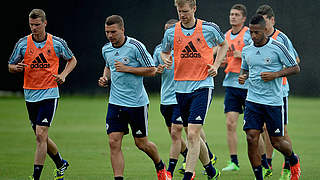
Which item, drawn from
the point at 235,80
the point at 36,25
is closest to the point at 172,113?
the point at 235,80

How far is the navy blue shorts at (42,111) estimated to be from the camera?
8.56 m

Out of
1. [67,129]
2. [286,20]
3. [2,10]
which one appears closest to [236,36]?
[67,129]

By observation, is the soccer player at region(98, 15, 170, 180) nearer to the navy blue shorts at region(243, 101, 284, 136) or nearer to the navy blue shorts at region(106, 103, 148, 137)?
the navy blue shorts at region(106, 103, 148, 137)

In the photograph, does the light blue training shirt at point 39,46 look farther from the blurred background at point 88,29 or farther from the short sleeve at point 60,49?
the blurred background at point 88,29

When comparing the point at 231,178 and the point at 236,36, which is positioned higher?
the point at 236,36

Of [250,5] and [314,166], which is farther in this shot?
[250,5]

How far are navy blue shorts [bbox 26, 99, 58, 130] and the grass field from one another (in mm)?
1039

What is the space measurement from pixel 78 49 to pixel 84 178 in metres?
16.4

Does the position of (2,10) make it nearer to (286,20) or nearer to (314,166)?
(286,20)

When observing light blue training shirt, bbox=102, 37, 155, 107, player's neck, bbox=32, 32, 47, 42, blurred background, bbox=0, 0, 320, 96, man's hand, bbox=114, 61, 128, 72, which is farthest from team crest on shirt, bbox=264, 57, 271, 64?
blurred background, bbox=0, 0, 320, 96

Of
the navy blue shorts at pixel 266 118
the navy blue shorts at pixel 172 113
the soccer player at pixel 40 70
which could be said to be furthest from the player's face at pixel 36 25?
the navy blue shorts at pixel 266 118

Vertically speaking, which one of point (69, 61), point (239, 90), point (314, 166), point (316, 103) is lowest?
point (316, 103)

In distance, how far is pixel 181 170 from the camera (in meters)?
9.84

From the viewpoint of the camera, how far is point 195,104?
26.5 ft
